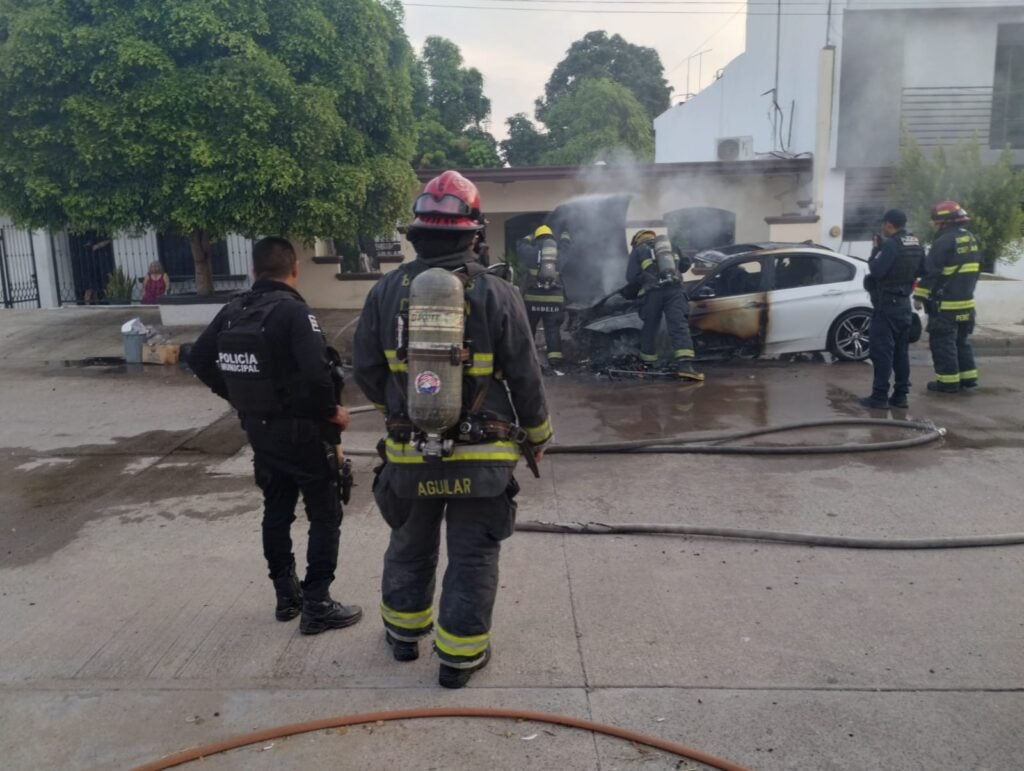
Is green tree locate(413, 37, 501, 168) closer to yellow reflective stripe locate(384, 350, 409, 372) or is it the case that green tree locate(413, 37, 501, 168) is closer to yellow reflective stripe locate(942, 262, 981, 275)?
yellow reflective stripe locate(942, 262, 981, 275)

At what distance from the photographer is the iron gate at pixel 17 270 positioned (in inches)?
643

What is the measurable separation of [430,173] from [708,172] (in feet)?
16.5

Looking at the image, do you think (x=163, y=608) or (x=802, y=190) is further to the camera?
(x=802, y=190)

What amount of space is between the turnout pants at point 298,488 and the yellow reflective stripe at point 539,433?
0.89 m

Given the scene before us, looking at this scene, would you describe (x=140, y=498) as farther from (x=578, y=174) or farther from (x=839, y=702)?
(x=578, y=174)

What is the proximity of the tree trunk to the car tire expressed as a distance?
8.20 metres

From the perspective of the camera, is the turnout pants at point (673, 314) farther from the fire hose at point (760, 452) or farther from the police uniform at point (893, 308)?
the fire hose at point (760, 452)

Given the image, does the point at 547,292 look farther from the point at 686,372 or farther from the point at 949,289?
the point at 949,289

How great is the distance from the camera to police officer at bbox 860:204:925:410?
7898mm

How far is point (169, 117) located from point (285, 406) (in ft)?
26.4

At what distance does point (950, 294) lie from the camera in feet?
28.1

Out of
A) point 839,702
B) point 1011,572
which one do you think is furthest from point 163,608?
point 1011,572

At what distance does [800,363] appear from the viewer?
1057 centimetres

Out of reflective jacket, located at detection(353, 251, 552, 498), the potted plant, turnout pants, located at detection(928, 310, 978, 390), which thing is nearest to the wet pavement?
reflective jacket, located at detection(353, 251, 552, 498)
